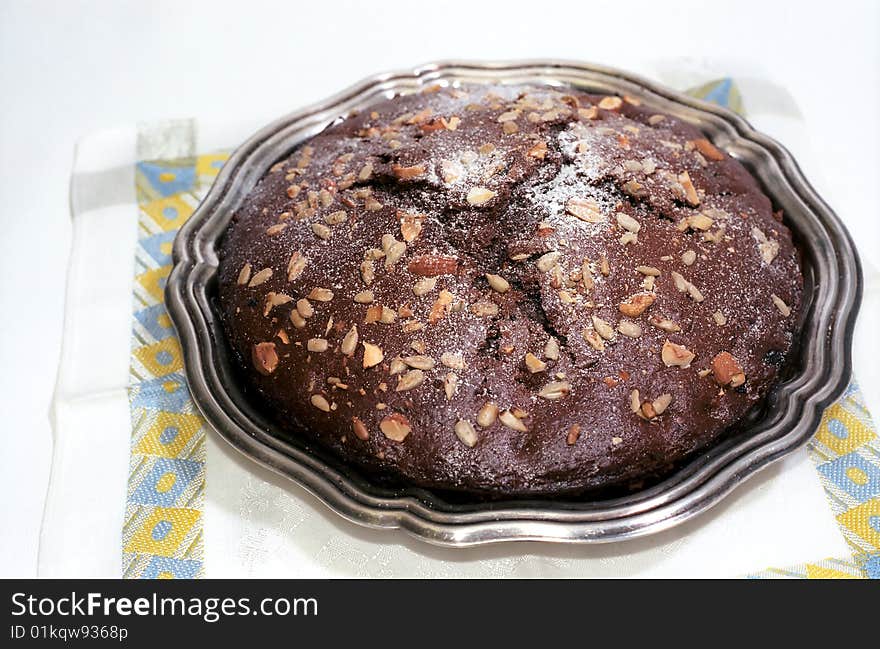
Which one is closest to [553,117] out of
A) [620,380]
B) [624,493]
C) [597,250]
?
[597,250]

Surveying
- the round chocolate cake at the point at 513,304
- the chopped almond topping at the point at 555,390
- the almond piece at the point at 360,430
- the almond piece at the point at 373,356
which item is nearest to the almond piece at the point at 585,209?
the round chocolate cake at the point at 513,304

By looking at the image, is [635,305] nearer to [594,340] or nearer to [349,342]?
[594,340]

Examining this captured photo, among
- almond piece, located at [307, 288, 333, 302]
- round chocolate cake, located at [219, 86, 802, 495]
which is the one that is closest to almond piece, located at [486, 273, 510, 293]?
round chocolate cake, located at [219, 86, 802, 495]

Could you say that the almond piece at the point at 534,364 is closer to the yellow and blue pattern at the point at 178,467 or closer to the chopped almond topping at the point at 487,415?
the chopped almond topping at the point at 487,415

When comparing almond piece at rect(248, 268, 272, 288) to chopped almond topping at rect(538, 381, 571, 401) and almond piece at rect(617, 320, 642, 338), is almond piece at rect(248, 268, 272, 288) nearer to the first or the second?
chopped almond topping at rect(538, 381, 571, 401)

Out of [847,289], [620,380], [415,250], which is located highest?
[415,250]

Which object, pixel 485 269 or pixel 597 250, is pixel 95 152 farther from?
pixel 597 250
